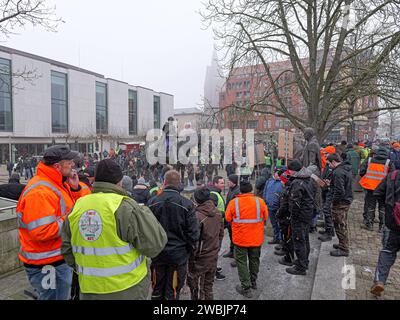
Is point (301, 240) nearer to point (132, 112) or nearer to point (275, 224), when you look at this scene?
point (275, 224)

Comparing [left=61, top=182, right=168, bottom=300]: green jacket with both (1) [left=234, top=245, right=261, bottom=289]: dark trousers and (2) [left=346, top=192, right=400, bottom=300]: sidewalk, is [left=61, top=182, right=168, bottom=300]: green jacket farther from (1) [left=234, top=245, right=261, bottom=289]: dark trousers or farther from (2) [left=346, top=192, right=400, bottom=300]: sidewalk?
(2) [left=346, top=192, right=400, bottom=300]: sidewalk

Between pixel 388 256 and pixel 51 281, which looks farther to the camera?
pixel 388 256

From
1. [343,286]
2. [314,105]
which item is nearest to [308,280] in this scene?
[343,286]

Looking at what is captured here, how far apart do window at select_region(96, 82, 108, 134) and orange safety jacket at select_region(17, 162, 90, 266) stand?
1790 inches

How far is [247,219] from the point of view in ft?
13.5

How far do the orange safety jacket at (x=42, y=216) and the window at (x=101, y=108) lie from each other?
45.5m

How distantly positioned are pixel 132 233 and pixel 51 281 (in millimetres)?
1324

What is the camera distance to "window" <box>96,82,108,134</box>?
153 feet

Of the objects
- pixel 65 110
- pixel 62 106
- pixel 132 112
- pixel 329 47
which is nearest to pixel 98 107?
pixel 65 110

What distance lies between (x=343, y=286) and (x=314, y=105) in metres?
6.73

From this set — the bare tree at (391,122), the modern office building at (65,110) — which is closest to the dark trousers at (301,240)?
the bare tree at (391,122)

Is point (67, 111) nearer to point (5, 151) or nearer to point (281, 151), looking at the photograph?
point (5, 151)

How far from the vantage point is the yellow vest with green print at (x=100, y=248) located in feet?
7.20
